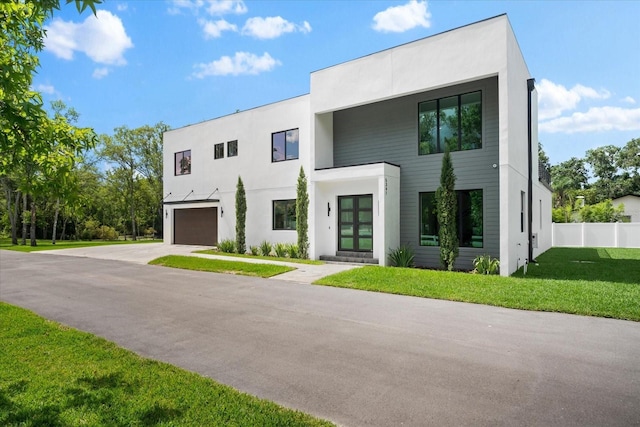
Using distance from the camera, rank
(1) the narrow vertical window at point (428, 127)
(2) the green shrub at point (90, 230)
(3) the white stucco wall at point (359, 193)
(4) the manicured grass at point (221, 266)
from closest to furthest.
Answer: (4) the manicured grass at point (221, 266), (3) the white stucco wall at point (359, 193), (1) the narrow vertical window at point (428, 127), (2) the green shrub at point (90, 230)

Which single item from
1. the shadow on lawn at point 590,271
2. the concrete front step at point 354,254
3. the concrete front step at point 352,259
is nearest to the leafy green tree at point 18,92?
the concrete front step at point 352,259

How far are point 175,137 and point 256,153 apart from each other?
22.2ft

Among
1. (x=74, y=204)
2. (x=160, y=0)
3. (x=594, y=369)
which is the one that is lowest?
(x=594, y=369)

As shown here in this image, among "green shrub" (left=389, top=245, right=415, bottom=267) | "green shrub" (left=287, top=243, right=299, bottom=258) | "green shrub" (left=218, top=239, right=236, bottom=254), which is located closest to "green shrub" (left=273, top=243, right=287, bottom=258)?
"green shrub" (left=287, top=243, right=299, bottom=258)

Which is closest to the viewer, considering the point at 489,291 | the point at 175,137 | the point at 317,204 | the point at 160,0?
the point at 160,0

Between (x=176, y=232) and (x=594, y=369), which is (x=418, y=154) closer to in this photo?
(x=594, y=369)

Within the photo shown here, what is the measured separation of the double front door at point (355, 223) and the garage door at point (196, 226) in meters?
7.94

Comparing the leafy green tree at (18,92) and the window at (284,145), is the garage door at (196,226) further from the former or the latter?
the leafy green tree at (18,92)

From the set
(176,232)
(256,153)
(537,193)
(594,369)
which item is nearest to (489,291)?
(594,369)

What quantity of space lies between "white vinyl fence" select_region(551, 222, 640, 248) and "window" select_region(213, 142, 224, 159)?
810 inches

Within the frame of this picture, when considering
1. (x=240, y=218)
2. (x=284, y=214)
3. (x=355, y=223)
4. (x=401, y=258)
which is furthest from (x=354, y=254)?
(x=240, y=218)

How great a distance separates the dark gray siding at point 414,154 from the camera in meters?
11.7

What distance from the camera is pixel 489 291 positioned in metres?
8.21

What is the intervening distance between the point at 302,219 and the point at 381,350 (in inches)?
391
